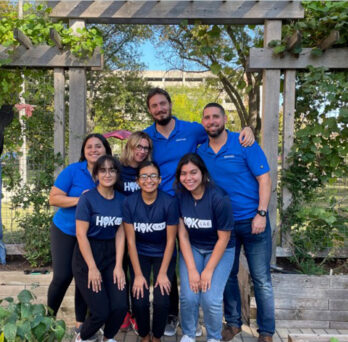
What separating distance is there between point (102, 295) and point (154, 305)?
413 mm

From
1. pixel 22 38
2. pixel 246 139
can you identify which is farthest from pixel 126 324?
pixel 22 38

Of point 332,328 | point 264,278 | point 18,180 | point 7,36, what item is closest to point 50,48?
point 7,36

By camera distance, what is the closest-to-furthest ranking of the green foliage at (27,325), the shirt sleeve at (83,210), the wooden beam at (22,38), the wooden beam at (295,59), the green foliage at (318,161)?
the green foliage at (27,325), the shirt sleeve at (83,210), the wooden beam at (22,38), the green foliage at (318,161), the wooden beam at (295,59)

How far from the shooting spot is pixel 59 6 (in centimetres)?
441

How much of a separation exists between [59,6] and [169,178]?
238 cm

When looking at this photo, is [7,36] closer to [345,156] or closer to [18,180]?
[18,180]

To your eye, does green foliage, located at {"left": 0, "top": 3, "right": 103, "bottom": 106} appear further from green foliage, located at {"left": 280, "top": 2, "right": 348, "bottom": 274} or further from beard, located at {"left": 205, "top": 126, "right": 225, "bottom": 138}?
green foliage, located at {"left": 280, "top": 2, "right": 348, "bottom": 274}

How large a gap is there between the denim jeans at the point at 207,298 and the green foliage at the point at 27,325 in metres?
1.10

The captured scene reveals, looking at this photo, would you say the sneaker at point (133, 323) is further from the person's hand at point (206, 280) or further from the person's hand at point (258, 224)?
the person's hand at point (258, 224)

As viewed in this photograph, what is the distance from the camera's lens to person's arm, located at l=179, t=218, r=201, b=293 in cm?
316

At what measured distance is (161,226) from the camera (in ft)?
10.5

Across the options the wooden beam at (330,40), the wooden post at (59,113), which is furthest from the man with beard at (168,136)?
the wooden beam at (330,40)

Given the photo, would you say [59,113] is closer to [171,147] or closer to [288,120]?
[171,147]

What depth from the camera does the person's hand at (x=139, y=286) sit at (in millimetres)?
3189
